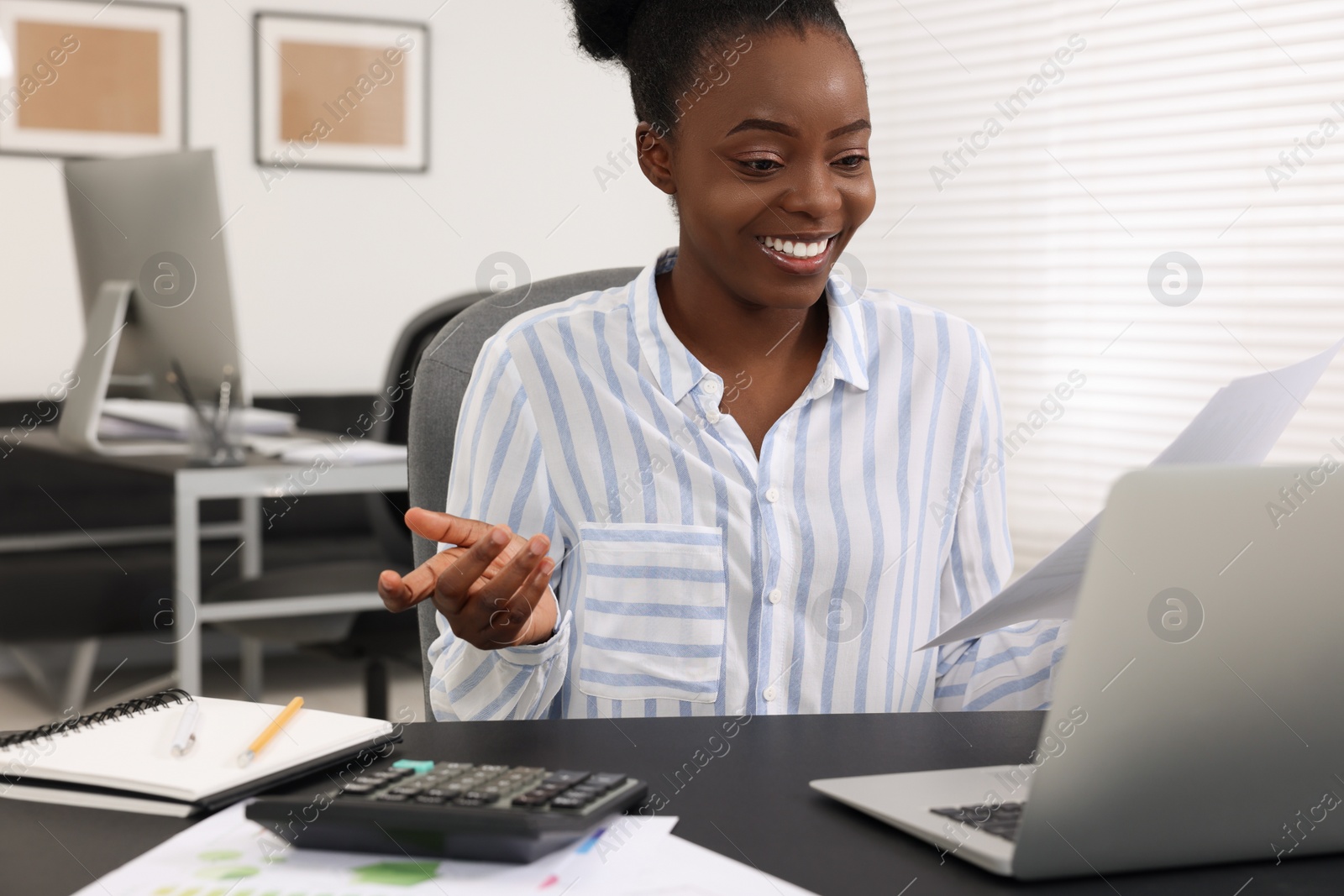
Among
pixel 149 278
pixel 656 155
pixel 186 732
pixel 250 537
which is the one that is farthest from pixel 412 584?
pixel 250 537

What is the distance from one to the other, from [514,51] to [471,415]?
11.4 ft

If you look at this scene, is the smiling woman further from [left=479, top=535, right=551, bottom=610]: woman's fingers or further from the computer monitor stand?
the computer monitor stand

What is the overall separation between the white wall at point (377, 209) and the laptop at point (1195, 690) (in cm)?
353

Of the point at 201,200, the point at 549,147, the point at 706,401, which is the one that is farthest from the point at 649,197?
the point at 706,401

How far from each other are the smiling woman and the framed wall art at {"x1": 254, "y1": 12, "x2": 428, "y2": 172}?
10.2 feet

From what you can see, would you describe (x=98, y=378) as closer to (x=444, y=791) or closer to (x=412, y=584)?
(x=412, y=584)

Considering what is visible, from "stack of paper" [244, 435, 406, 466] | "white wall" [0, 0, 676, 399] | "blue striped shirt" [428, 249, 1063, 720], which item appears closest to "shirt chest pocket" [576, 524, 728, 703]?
"blue striped shirt" [428, 249, 1063, 720]

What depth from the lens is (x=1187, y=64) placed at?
2916 mm

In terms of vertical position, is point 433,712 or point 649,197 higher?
point 649,197

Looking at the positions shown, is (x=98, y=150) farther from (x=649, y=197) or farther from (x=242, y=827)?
(x=242, y=827)

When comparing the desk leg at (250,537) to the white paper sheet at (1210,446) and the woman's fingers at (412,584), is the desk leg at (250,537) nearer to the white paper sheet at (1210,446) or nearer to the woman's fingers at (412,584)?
the woman's fingers at (412,584)

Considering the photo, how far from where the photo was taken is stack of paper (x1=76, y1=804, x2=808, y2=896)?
56 centimetres

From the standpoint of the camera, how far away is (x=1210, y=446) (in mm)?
722

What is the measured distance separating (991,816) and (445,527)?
1.21 feet
